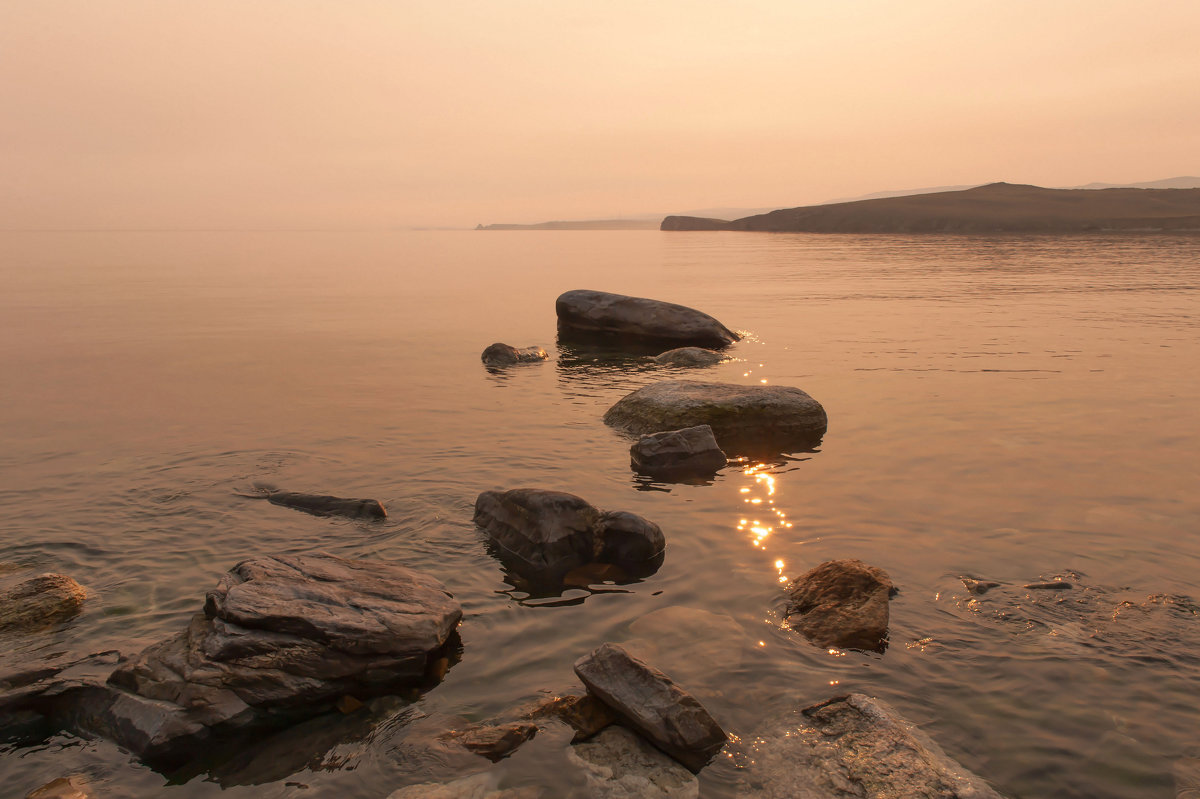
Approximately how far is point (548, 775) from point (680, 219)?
7765 inches

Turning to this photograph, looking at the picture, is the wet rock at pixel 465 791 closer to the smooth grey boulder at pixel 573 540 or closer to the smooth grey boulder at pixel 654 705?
the smooth grey boulder at pixel 654 705

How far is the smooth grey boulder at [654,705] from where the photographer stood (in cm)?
570

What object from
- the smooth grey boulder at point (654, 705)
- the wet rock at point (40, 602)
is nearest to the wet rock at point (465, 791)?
the smooth grey boulder at point (654, 705)

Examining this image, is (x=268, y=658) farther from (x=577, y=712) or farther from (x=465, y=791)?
(x=577, y=712)

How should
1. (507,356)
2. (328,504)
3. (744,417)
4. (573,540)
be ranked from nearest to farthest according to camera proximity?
(573,540)
(328,504)
(744,417)
(507,356)

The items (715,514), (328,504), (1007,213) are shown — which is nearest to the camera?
(715,514)

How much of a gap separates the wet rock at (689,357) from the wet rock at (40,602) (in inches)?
612

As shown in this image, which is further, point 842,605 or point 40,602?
point 40,602

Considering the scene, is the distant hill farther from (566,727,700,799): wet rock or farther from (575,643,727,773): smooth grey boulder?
(566,727,700,799): wet rock

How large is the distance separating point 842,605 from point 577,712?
292 cm

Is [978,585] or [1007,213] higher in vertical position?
[1007,213]

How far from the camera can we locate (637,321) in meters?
25.1

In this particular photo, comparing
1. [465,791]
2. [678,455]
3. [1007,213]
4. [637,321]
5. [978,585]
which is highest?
[1007,213]

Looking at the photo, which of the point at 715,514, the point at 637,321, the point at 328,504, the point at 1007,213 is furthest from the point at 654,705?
the point at 1007,213
